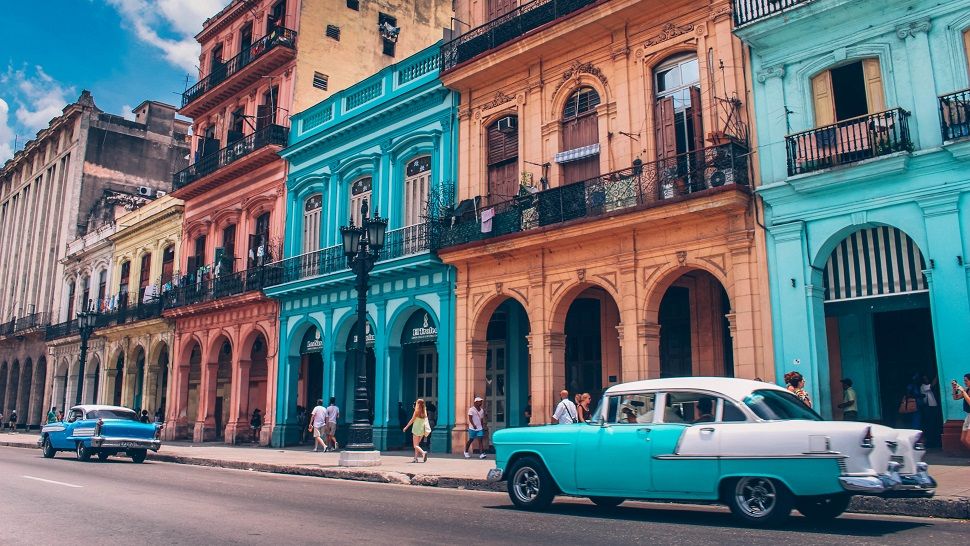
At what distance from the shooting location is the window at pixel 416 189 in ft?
70.7

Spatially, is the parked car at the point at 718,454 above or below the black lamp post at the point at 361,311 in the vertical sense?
below

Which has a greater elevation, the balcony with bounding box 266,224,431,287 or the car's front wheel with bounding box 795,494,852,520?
the balcony with bounding box 266,224,431,287

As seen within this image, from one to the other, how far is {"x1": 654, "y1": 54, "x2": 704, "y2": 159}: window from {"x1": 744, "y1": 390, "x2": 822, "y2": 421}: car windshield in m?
8.58

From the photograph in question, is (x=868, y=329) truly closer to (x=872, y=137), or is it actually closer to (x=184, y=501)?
(x=872, y=137)

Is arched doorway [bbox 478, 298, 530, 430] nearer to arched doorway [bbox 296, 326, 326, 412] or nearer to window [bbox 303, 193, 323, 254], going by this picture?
window [bbox 303, 193, 323, 254]

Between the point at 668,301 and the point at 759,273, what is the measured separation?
3658 millimetres

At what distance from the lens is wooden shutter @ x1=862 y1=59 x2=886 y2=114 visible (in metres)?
13.6

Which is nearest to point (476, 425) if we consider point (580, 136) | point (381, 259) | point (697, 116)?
point (381, 259)

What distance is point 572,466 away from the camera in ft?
29.1

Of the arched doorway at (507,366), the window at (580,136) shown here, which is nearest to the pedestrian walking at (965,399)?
the window at (580,136)

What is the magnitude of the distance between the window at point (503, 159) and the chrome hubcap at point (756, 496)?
12.4 metres

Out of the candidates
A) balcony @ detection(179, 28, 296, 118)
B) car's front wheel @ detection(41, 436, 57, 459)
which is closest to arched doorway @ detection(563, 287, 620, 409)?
car's front wheel @ detection(41, 436, 57, 459)

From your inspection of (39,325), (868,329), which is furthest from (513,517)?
(39,325)

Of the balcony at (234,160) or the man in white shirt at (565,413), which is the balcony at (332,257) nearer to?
the balcony at (234,160)
